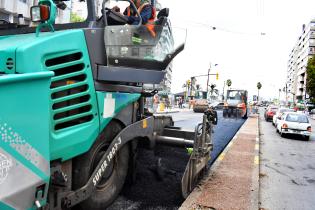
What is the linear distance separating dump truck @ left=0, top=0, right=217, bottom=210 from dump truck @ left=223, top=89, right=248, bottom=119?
1121 inches

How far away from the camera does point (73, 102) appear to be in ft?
10.8

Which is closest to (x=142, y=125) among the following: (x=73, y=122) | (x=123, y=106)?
(x=123, y=106)

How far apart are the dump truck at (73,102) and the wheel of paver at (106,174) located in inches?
0.5

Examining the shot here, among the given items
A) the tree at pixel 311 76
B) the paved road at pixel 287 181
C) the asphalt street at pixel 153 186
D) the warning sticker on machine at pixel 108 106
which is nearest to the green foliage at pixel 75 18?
the warning sticker on machine at pixel 108 106

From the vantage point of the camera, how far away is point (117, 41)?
12.2ft

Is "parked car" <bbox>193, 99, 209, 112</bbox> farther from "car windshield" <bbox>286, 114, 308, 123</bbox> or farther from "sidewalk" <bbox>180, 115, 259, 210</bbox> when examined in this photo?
"sidewalk" <bbox>180, 115, 259, 210</bbox>

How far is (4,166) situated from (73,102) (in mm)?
1043

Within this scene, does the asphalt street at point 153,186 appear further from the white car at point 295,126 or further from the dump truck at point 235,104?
the dump truck at point 235,104

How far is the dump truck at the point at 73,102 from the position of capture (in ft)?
8.41

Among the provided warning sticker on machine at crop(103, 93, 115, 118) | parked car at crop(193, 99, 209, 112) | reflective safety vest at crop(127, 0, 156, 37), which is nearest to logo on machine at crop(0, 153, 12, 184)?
warning sticker on machine at crop(103, 93, 115, 118)

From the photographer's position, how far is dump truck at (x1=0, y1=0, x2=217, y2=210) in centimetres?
256

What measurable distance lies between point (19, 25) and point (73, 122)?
159 centimetres

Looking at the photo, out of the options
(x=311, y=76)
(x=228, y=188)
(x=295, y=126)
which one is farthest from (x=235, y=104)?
(x=311, y=76)

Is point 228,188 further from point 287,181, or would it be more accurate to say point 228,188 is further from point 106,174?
point 287,181
